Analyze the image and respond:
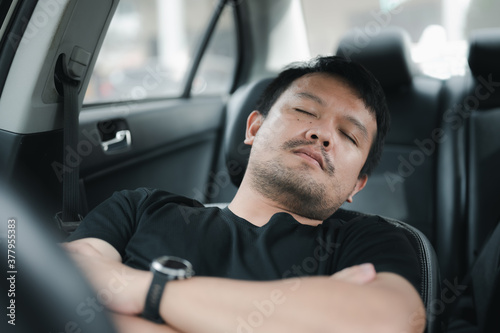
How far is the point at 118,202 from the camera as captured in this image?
3.19 ft

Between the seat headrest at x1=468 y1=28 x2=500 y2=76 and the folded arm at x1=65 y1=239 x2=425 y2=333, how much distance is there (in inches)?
45.8

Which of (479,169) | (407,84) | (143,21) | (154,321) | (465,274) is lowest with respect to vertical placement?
(465,274)

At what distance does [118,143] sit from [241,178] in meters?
0.32

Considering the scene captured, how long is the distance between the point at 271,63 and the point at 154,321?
6.45 ft

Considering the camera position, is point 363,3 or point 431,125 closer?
point 363,3

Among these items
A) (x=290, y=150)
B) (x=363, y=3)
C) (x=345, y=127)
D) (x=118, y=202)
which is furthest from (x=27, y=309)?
(x=363, y=3)

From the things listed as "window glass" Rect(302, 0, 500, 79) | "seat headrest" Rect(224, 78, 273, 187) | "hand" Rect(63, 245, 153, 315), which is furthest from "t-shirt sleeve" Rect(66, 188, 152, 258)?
"window glass" Rect(302, 0, 500, 79)

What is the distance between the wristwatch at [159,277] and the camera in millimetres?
720

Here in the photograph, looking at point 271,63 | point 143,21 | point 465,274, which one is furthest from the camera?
point 271,63

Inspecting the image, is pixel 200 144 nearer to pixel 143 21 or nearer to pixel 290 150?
pixel 143 21

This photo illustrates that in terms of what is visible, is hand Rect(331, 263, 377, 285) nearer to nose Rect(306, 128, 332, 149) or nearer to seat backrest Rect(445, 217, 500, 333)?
nose Rect(306, 128, 332, 149)

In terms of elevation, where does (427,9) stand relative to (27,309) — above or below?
above

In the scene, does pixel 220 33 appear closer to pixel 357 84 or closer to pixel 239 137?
pixel 239 137

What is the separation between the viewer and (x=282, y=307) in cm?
69
